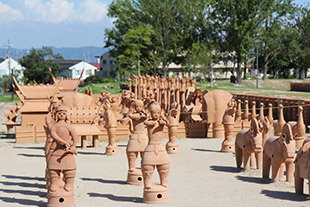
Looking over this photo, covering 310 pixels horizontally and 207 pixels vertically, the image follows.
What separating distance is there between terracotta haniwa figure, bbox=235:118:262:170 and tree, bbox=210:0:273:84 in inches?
1457

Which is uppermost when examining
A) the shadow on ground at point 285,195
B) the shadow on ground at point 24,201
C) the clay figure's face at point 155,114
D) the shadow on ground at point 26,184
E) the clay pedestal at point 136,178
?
the clay figure's face at point 155,114

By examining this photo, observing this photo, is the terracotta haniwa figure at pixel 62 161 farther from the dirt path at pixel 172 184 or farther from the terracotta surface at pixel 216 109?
the terracotta surface at pixel 216 109

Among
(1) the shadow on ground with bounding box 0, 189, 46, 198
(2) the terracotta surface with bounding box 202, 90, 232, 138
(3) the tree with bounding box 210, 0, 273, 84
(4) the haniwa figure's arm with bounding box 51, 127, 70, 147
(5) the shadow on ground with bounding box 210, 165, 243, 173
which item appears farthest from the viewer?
(3) the tree with bounding box 210, 0, 273, 84

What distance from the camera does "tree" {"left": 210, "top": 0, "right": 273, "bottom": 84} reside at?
4912 centimetres

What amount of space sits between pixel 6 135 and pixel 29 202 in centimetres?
1222

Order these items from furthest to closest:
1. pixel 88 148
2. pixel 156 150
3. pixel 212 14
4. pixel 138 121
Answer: pixel 212 14 < pixel 88 148 < pixel 138 121 < pixel 156 150

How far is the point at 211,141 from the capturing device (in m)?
17.5

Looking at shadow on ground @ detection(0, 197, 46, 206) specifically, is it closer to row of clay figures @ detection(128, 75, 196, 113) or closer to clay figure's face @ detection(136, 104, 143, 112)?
clay figure's face @ detection(136, 104, 143, 112)

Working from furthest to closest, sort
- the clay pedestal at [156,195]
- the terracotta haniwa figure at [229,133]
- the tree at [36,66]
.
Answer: the tree at [36,66], the terracotta haniwa figure at [229,133], the clay pedestal at [156,195]

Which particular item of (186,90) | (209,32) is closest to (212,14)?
(209,32)

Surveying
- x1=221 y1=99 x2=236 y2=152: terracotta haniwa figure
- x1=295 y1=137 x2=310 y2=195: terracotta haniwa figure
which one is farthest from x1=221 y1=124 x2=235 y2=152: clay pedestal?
x1=295 y1=137 x2=310 y2=195: terracotta haniwa figure

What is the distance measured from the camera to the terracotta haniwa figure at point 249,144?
36.9ft

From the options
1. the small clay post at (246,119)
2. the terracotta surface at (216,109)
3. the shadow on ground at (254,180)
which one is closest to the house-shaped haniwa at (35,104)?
the terracotta surface at (216,109)

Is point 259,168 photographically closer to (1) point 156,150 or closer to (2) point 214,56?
(1) point 156,150
